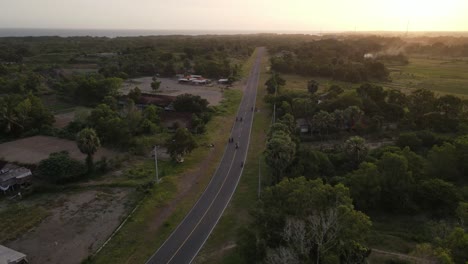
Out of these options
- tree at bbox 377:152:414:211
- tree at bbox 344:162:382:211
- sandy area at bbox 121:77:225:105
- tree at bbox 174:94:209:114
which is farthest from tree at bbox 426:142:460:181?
sandy area at bbox 121:77:225:105

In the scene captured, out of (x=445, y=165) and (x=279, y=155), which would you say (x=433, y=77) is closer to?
(x=445, y=165)

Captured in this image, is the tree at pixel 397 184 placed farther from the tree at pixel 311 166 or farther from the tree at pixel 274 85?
the tree at pixel 274 85

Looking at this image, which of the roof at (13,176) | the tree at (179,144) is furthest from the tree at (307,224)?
the roof at (13,176)

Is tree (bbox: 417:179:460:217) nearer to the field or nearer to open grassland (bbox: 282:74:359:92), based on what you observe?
the field

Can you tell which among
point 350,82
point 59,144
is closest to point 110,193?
point 59,144

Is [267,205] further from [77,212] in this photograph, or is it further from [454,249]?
[77,212]

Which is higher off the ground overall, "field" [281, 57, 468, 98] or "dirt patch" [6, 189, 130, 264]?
"field" [281, 57, 468, 98]
